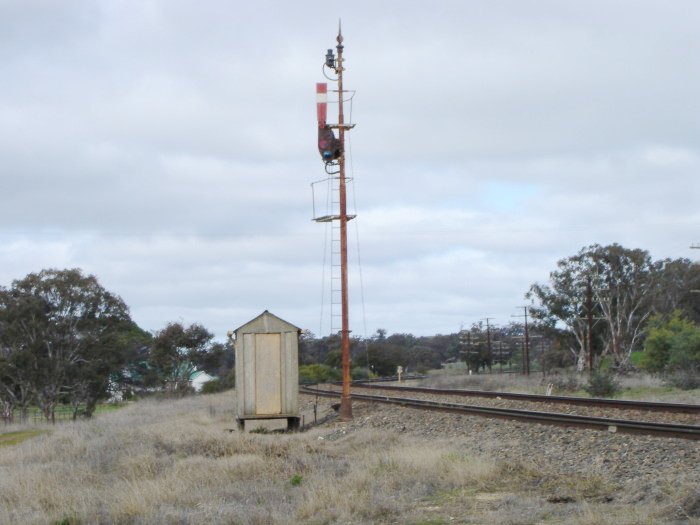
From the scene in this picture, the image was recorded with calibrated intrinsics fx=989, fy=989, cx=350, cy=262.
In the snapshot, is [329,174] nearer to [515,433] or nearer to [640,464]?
[515,433]

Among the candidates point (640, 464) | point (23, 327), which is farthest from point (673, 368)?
point (640, 464)

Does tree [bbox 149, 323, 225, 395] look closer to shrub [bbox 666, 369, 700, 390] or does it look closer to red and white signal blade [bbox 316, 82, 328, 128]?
shrub [bbox 666, 369, 700, 390]

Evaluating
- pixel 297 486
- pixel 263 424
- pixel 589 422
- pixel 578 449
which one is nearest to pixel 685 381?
pixel 263 424

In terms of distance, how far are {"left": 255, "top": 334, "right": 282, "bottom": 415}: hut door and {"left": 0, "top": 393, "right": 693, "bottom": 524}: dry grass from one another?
4655 millimetres

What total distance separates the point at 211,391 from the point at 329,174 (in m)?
30.7

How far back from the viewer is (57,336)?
166 ft

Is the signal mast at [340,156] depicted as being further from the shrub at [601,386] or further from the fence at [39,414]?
the fence at [39,414]

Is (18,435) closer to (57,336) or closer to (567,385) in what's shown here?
(57,336)

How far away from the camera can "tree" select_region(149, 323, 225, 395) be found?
55.7m

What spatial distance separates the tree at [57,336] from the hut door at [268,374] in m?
28.4

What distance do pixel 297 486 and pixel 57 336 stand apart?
3954cm

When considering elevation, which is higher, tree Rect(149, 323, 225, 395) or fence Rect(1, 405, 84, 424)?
tree Rect(149, 323, 225, 395)

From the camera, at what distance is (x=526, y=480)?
12461 mm

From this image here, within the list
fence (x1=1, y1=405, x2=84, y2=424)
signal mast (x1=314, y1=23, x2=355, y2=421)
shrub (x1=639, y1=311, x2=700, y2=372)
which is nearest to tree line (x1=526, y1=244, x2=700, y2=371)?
shrub (x1=639, y1=311, x2=700, y2=372)
